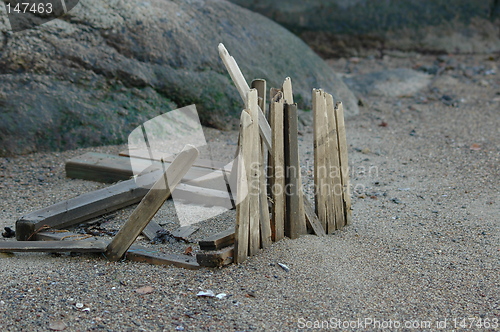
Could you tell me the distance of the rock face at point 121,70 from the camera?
5711mm

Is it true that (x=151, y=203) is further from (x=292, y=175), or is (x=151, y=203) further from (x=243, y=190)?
(x=292, y=175)

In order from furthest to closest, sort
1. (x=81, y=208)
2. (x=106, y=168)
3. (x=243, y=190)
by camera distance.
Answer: (x=106, y=168), (x=81, y=208), (x=243, y=190)

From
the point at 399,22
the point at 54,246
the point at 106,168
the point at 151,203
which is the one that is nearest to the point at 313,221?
the point at 151,203

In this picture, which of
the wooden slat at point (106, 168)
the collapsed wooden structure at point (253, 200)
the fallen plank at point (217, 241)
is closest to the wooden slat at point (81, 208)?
the collapsed wooden structure at point (253, 200)

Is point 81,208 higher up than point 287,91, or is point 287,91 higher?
point 287,91

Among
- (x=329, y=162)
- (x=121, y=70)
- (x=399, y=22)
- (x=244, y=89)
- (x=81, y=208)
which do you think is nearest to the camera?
(x=244, y=89)

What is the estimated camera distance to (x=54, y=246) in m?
3.34

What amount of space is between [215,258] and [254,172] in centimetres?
52

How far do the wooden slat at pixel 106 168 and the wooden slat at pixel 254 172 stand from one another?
153 cm

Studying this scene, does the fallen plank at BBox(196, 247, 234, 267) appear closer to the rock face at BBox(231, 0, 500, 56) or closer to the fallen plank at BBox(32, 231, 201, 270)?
the fallen plank at BBox(32, 231, 201, 270)

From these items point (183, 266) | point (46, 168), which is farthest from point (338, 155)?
point (46, 168)

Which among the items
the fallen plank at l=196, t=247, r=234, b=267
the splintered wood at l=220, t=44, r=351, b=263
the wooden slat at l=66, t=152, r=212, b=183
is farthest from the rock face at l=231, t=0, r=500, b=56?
the fallen plank at l=196, t=247, r=234, b=267

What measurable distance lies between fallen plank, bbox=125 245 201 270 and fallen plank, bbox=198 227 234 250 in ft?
0.37

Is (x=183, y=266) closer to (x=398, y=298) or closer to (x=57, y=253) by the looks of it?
(x=57, y=253)
